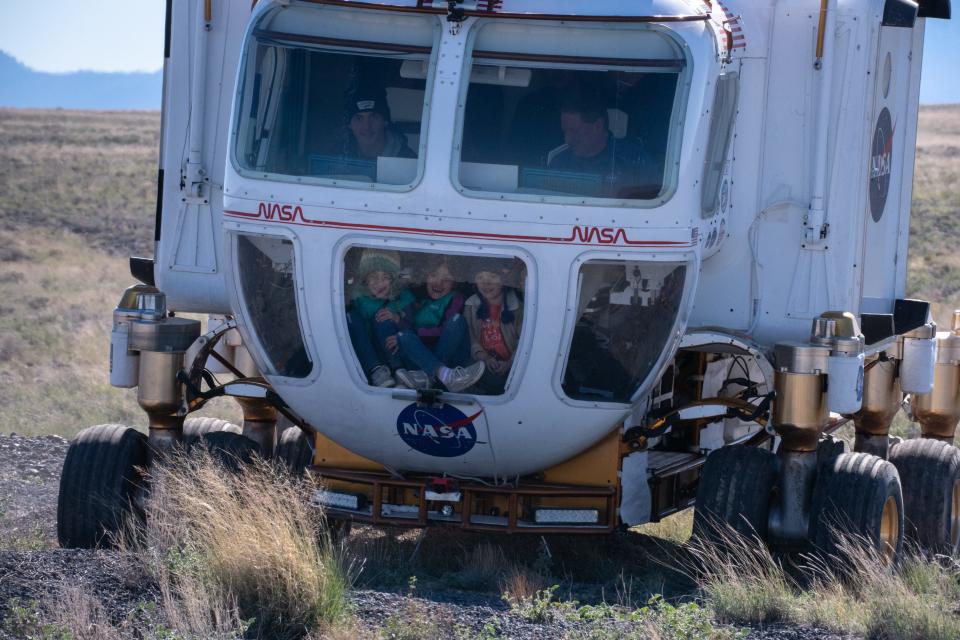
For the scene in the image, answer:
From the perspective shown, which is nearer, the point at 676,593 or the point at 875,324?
the point at 676,593

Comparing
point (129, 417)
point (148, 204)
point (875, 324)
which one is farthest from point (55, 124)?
point (875, 324)

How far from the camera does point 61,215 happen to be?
3241 cm

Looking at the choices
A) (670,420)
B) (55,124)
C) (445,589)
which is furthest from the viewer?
(55,124)

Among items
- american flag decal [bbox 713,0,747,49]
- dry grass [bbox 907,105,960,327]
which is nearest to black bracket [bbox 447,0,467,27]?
american flag decal [bbox 713,0,747,49]

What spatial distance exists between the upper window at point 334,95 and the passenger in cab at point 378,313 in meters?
0.43

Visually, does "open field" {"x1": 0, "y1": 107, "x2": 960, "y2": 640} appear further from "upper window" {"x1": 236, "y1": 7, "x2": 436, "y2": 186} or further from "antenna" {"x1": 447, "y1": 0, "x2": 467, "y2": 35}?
"antenna" {"x1": 447, "y1": 0, "x2": 467, "y2": 35}

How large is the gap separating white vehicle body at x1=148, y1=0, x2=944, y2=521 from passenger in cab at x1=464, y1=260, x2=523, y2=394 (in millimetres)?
→ 74

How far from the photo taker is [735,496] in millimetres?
8469

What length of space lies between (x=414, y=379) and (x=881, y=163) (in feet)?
11.5

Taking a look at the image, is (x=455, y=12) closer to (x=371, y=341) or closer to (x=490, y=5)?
(x=490, y=5)

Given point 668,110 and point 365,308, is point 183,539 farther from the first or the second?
point 668,110

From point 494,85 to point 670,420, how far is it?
235 cm

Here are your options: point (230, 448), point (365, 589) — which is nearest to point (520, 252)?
point (365, 589)

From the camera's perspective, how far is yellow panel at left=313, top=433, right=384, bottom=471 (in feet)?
29.0
